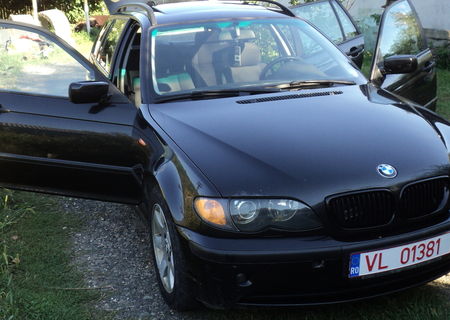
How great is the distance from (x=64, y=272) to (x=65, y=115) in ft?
3.21

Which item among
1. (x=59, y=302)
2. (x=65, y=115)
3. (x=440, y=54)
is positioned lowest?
(x=440, y=54)

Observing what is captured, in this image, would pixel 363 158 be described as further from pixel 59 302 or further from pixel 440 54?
pixel 440 54

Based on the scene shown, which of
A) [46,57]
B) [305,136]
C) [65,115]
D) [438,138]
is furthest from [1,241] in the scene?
[438,138]

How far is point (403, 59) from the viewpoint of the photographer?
411 centimetres

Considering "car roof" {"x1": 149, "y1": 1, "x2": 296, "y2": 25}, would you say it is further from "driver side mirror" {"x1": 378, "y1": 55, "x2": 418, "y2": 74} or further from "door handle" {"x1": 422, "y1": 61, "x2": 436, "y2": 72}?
"door handle" {"x1": 422, "y1": 61, "x2": 436, "y2": 72}

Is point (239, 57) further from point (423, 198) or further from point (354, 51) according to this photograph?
point (354, 51)

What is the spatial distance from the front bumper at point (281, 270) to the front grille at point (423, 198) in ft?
0.31

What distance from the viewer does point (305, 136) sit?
3004mm

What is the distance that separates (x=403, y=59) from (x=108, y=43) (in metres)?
2.47

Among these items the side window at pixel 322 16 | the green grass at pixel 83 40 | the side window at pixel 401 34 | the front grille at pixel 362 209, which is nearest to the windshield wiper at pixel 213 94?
the front grille at pixel 362 209

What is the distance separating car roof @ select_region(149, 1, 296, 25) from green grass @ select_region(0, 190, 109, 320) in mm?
1652

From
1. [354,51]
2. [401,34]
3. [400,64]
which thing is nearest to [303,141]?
[400,64]

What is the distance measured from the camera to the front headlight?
8.64 feet

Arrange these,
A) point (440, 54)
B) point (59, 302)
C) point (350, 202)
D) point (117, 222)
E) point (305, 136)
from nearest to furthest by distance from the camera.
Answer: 1. point (350, 202)
2. point (305, 136)
3. point (59, 302)
4. point (117, 222)
5. point (440, 54)
